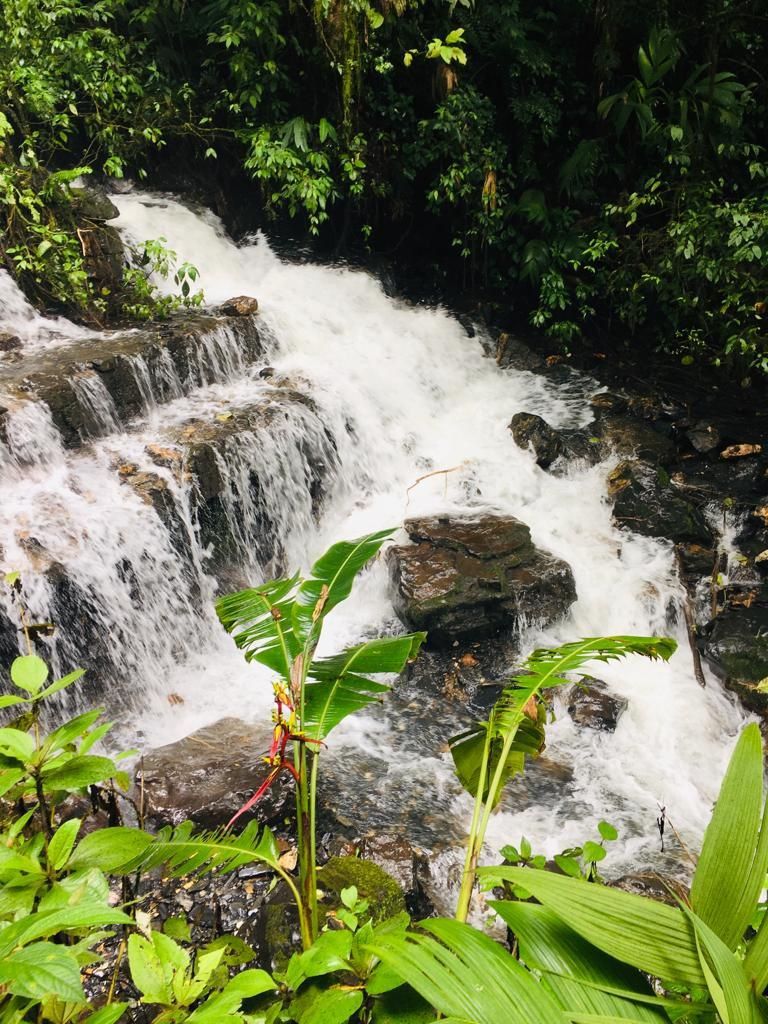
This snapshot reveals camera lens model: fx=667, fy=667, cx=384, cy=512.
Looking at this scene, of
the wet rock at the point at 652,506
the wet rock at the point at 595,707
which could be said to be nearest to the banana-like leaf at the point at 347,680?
the wet rock at the point at 595,707

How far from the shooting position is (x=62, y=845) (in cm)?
133

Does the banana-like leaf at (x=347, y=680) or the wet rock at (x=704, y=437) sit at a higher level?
the banana-like leaf at (x=347, y=680)

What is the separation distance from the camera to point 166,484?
229 inches

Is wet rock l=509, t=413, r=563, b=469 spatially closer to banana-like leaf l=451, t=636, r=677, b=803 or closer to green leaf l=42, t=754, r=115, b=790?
banana-like leaf l=451, t=636, r=677, b=803

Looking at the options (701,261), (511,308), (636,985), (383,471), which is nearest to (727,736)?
(383,471)

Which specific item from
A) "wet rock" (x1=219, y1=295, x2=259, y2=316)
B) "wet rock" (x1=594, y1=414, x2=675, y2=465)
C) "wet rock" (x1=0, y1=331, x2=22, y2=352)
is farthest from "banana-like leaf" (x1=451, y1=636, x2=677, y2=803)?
"wet rock" (x1=219, y1=295, x2=259, y2=316)

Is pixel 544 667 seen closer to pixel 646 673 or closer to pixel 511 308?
pixel 646 673

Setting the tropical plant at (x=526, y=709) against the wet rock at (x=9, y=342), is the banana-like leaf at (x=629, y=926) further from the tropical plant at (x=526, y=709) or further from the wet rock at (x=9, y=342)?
the wet rock at (x=9, y=342)

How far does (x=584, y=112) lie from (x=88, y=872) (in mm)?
10553

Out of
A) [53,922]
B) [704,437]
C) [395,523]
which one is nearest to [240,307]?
[395,523]

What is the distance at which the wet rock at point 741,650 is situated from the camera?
16.5 ft

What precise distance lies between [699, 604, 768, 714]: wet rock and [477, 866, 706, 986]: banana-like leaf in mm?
4645

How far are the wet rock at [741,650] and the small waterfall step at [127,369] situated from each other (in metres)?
5.47

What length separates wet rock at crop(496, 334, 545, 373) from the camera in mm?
9336
